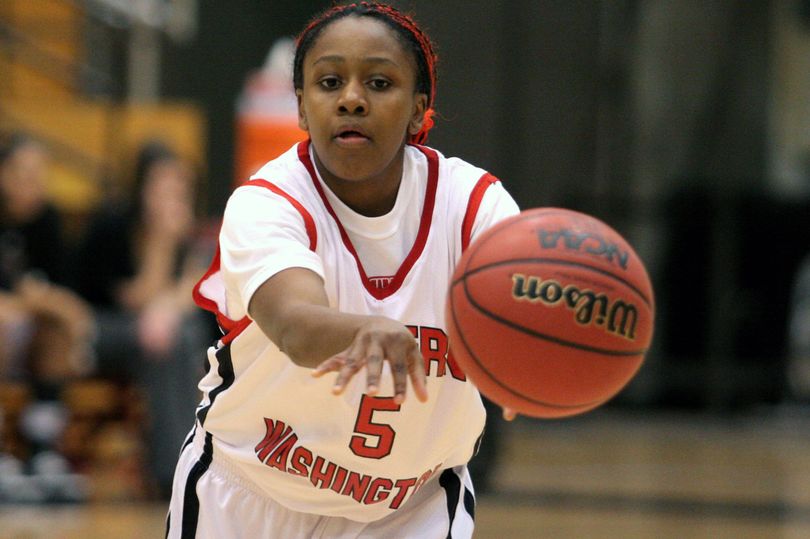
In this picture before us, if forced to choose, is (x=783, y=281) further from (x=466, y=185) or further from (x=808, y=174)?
(x=466, y=185)

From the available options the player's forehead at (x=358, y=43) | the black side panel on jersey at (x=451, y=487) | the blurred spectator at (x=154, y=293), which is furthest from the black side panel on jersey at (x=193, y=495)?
the blurred spectator at (x=154, y=293)

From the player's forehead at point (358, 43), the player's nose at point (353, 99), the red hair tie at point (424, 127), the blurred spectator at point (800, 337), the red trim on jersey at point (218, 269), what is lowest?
the blurred spectator at point (800, 337)

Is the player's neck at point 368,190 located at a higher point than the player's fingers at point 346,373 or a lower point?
higher

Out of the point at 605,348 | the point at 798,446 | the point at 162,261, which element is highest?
the point at 605,348

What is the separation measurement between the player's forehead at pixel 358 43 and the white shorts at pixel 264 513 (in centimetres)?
106

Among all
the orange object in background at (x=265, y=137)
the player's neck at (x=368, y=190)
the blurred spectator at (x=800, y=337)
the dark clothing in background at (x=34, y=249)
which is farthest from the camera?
the blurred spectator at (x=800, y=337)

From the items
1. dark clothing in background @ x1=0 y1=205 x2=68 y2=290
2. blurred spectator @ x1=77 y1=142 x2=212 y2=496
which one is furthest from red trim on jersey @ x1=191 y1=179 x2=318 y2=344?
dark clothing in background @ x1=0 y1=205 x2=68 y2=290

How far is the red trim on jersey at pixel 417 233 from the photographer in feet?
10.1

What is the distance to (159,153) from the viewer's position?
8.04 meters

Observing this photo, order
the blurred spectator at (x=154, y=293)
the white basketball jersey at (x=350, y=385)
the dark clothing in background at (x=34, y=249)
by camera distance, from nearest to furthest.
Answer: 1. the white basketball jersey at (x=350, y=385)
2. the blurred spectator at (x=154, y=293)
3. the dark clothing in background at (x=34, y=249)

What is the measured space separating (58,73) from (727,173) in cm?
636

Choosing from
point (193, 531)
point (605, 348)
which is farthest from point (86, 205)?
point (605, 348)

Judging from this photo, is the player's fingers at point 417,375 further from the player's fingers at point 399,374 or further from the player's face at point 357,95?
the player's face at point 357,95

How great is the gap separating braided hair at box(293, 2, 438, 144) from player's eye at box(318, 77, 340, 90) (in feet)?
0.43
